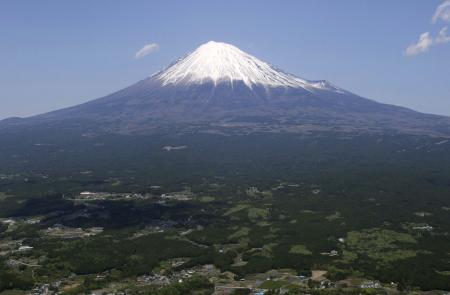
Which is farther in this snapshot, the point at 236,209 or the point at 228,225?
the point at 236,209

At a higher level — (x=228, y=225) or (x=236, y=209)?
(x=236, y=209)

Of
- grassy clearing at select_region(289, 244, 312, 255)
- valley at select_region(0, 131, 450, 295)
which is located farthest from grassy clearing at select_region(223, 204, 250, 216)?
grassy clearing at select_region(289, 244, 312, 255)

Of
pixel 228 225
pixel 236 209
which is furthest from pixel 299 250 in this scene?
pixel 236 209

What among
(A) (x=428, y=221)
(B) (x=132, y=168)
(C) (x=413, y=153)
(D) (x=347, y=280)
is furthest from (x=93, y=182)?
(C) (x=413, y=153)

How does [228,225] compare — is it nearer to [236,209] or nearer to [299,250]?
[236,209]

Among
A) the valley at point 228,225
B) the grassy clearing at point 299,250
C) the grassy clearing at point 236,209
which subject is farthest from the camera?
the grassy clearing at point 236,209

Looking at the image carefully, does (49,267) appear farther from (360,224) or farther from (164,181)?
(164,181)

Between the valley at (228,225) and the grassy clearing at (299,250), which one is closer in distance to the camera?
the valley at (228,225)

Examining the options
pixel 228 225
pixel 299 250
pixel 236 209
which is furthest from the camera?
pixel 236 209

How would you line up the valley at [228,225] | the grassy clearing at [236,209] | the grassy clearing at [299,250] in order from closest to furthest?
the valley at [228,225] → the grassy clearing at [299,250] → the grassy clearing at [236,209]

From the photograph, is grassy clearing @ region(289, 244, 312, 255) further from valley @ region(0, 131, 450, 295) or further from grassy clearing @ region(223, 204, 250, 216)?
grassy clearing @ region(223, 204, 250, 216)

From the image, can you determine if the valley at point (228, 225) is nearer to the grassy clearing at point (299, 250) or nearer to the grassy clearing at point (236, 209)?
the grassy clearing at point (236, 209)

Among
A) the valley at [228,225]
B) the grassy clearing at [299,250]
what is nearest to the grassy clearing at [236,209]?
the valley at [228,225]
